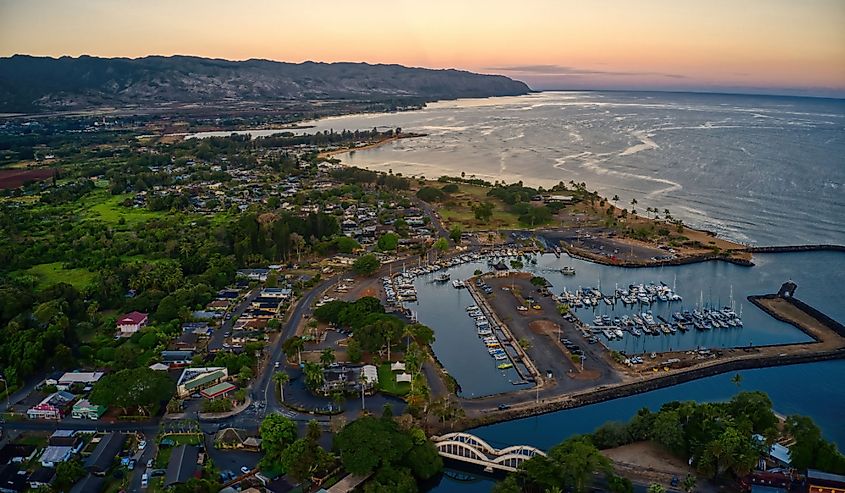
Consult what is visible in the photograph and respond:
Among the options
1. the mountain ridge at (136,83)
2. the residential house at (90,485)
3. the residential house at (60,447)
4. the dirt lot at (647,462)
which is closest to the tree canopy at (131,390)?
the residential house at (60,447)

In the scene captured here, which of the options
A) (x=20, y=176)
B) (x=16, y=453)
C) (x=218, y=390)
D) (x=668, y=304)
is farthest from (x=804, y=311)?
(x=20, y=176)

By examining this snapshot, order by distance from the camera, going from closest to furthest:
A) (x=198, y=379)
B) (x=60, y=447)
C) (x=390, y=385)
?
(x=60, y=447) → (x=198, y=379) → (x=390, y=385)

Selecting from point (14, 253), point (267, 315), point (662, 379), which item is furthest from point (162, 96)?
point (662, 379)

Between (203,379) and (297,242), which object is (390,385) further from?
(297,242)

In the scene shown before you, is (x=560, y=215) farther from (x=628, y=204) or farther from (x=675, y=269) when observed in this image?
(x=675, y=269)

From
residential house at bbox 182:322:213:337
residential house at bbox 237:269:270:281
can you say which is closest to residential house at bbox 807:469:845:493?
residential house at bbox 182:322:213:337

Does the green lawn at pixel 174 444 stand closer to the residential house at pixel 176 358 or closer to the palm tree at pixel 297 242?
the residential house at pixel 176 358
